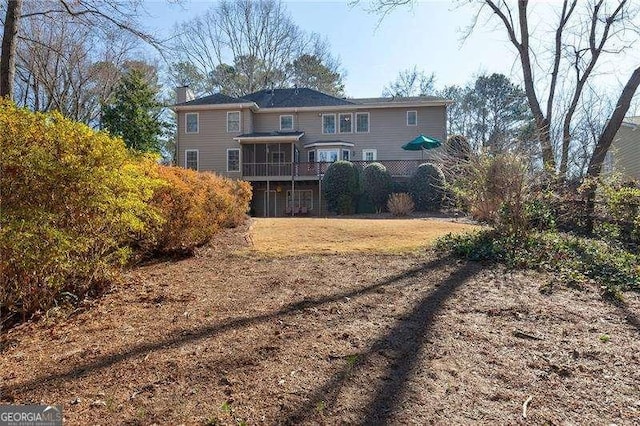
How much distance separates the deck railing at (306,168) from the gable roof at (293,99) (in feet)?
12.9

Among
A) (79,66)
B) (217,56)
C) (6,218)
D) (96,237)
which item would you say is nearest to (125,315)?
(96,237)

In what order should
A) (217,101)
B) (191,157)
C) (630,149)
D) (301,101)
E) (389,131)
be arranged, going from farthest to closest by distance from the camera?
(301,101)
(191,157)
(217,101)
(389,131)
(630,149)

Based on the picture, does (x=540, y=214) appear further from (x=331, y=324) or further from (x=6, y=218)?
(x=6, y=218)

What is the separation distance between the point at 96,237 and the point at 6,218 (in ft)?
3.09

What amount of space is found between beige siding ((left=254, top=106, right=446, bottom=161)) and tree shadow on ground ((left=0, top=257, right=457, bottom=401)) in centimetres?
1781

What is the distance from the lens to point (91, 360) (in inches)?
111

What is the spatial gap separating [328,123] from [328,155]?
208 centimetres

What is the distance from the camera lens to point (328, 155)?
2183 cm

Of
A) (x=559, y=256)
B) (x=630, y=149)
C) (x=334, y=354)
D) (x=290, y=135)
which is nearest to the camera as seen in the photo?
(x=334, y=354)

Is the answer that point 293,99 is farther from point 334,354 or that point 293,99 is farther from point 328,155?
point 334,354

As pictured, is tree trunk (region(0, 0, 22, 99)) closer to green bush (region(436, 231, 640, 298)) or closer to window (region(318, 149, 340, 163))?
green bush (region(436, 231, 640, 298))

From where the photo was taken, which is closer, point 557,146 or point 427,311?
point 427,311

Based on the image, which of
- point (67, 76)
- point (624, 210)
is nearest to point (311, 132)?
point (67, 76)

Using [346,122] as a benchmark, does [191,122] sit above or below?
above
